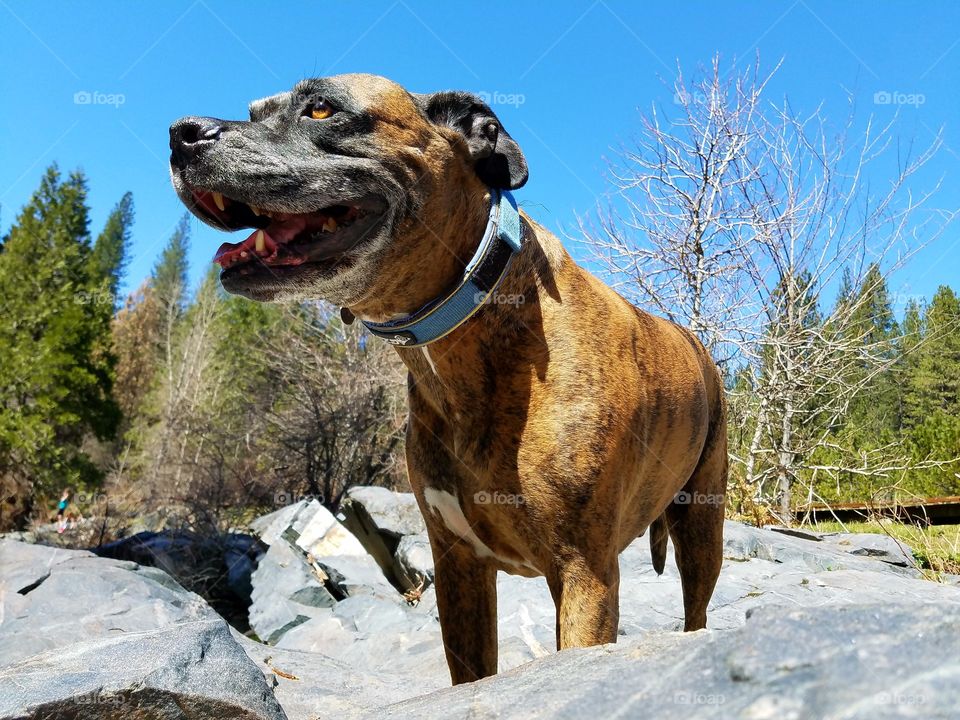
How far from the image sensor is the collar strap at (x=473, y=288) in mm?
2414

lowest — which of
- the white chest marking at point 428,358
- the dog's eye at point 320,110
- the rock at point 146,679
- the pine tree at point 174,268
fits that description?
the rock at point 146,679

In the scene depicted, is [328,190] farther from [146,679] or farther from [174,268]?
[174,268]

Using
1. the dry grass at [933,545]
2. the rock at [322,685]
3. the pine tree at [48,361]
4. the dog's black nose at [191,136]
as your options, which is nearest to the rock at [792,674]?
the dog's black nose at [191,136]

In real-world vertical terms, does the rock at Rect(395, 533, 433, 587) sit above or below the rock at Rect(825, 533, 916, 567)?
above

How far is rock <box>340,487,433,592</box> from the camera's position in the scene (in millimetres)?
10383

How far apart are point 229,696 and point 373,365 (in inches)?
496

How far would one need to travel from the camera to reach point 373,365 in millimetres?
15039

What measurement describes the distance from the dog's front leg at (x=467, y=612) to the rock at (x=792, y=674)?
1.29m

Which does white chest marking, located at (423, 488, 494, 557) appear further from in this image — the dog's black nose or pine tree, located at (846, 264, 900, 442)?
pine tree, located at (846, 264, 900, 442)

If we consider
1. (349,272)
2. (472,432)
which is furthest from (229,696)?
(349,272)

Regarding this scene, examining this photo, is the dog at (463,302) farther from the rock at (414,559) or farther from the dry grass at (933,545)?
the rock at (414,559)

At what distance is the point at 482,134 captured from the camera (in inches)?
102

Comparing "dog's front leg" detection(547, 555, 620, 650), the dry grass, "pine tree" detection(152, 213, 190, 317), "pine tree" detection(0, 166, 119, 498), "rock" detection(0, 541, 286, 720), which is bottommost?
the dry grass

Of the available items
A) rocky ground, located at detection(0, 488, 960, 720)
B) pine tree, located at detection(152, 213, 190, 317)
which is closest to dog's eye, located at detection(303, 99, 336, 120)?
rocky ground, located at detection(0, 488, 960, 720)
